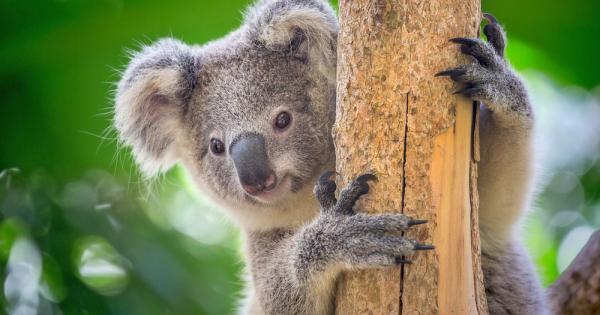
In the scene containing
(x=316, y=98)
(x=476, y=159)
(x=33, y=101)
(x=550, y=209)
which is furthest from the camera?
(x=550, y=209)

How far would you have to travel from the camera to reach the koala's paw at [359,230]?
242 cm

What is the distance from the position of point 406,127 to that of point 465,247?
46 centimetres

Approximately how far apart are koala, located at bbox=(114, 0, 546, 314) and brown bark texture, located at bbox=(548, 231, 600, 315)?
0.10m

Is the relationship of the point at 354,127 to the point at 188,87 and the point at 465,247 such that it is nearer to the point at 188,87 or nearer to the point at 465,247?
the point at 465,247

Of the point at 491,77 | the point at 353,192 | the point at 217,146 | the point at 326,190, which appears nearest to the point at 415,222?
the point at 353,192

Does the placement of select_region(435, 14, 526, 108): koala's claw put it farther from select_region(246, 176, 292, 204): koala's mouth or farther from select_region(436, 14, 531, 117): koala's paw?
select_region(246, 176, 292, 204): koala's mouth

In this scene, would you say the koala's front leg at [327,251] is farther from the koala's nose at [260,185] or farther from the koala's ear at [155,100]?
the koala's ear at [155,100]

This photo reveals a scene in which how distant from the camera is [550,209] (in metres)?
5.95

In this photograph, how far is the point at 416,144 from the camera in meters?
2.41

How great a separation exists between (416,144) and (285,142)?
1012 millimetres

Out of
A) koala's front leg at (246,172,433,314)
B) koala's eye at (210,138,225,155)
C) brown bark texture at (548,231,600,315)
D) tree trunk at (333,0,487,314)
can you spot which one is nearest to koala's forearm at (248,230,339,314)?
koala's front leg at (246,172,433,314)

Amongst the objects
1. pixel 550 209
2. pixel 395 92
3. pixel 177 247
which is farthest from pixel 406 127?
pixel 550 209

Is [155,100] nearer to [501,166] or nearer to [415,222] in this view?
[501,166]

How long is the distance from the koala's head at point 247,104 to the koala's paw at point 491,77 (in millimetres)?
832
